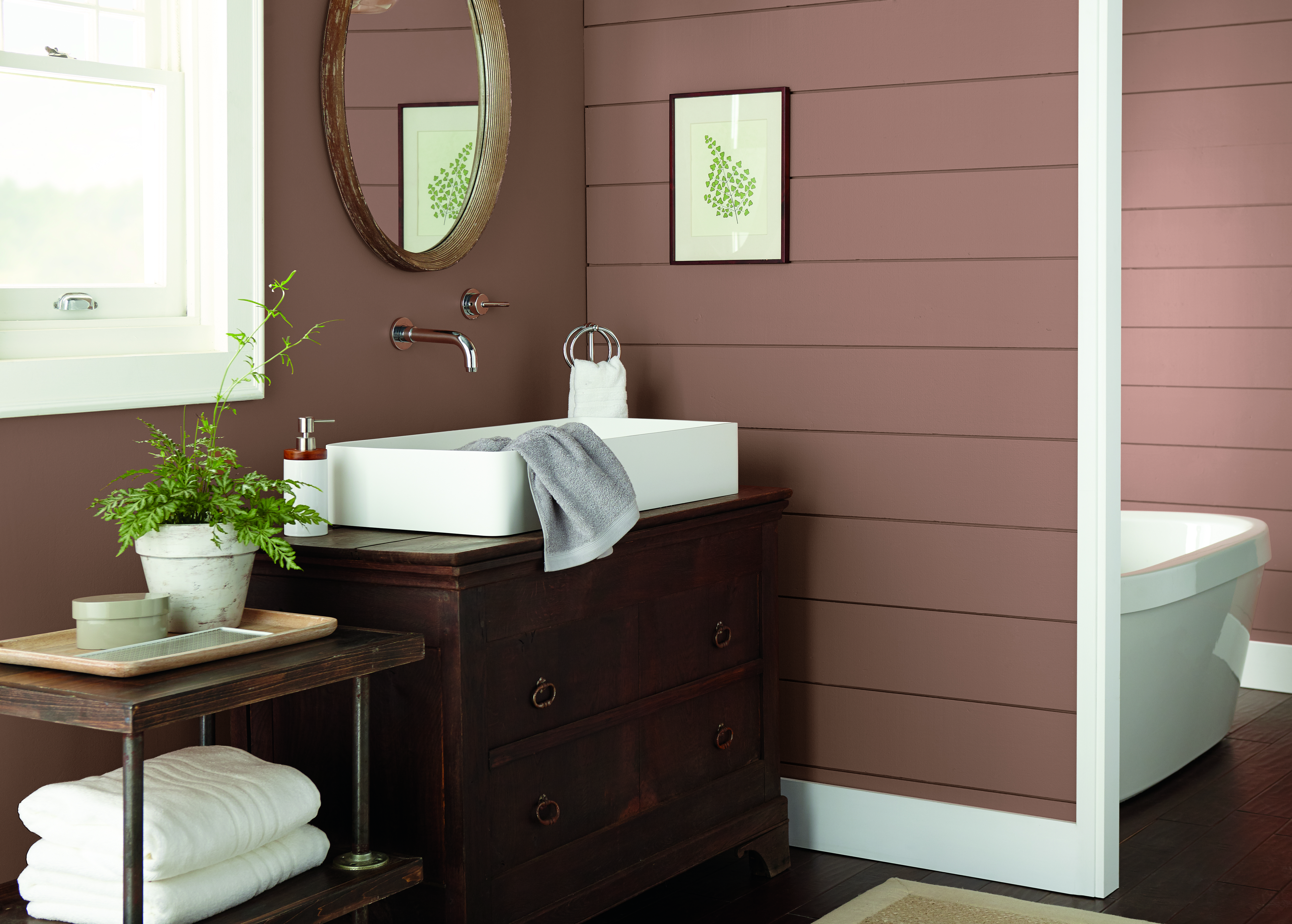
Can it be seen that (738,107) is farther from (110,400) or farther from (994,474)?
(110,400)

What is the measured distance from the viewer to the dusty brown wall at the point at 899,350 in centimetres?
278

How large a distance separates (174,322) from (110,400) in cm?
23

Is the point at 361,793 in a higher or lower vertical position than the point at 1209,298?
lower

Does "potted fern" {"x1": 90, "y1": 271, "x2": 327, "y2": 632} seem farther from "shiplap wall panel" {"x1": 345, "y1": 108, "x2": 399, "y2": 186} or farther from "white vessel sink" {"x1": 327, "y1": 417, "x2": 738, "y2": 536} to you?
"shiplap wall panel" {"x1": 345, "y1": 108, "x2": 399, "y2": 186}

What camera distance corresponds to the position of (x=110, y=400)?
2111 mm

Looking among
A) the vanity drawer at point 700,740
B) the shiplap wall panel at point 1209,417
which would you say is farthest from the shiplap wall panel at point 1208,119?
the vanity drawer at point 700,740

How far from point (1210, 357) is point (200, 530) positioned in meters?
3.63

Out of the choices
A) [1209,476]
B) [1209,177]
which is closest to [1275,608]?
[1209,476]

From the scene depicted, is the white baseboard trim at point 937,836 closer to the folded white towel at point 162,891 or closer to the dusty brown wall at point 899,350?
the dusty brown wall at point 899,350

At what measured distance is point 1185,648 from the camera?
11.4ft

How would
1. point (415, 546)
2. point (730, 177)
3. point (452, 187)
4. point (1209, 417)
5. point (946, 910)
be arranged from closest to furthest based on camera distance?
point (415, 546) < point (946, 910) < point (452, 187) < point (730, 177) < point (1209, 417)

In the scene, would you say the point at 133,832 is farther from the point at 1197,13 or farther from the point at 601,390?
the point at 1197,13

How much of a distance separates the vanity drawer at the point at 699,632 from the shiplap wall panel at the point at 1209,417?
2374 mm

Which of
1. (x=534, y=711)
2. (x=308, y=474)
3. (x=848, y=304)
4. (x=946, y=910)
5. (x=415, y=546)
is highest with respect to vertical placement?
(x=848, y=304)
